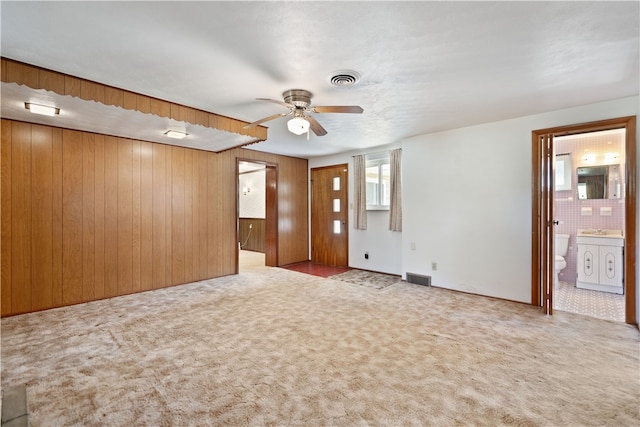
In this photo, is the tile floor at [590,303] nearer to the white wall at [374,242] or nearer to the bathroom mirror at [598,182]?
the bathroom mirror at [598,182]

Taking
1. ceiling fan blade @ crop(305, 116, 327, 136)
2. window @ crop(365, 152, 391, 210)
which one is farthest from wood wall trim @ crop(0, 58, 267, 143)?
window @ crop(365, 152, 391, 210)

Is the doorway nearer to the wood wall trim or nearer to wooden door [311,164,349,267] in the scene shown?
wooden door [311,164,349,267]

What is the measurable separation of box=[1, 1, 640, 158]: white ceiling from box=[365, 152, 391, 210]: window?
90.8 inches

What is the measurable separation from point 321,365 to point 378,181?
4129 millimetres

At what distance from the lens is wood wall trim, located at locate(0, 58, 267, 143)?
7.62 ft

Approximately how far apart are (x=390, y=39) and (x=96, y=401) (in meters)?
3.09

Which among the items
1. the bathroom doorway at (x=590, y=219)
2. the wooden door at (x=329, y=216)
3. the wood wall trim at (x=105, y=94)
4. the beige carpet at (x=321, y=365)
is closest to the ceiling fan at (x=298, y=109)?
the wood wall trim at (x=105, y=94)

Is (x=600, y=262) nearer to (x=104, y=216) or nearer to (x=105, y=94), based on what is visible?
(x=105, y=94)

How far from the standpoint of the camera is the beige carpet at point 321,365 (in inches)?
68.2

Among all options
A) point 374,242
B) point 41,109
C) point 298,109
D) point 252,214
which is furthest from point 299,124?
point 252,214

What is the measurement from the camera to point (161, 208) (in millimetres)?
4484

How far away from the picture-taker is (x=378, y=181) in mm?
5777

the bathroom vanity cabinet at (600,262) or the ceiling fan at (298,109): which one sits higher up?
the ceiling fan at (298,109)

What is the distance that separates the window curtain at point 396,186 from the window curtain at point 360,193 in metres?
0.64
